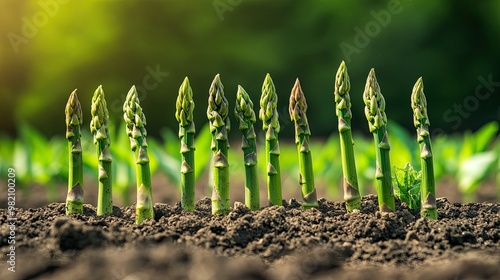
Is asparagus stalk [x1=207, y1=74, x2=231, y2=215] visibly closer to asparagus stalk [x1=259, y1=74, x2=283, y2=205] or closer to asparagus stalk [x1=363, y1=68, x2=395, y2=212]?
asparagus stalk [x1=259, y1=74, x2=283, y2=205]

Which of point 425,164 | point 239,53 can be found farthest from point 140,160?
point 239,53

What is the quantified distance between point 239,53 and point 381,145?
6062 mm

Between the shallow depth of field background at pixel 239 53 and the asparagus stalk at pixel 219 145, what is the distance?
18.6 feet

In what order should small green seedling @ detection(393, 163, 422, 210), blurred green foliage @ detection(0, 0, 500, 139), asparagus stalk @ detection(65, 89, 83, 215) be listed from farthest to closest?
1. blurred green foliage @ detection(0, 0, 500, 139)
2. small green seedling @ detection(393, 163, 422, 210)
3. asparagus stalk @ detection(65, 89, 83, 215)

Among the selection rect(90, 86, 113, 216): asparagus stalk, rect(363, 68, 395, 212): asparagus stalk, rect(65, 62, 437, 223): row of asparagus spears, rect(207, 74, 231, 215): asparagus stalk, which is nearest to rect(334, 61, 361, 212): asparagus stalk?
rect(65, 62, 437, 223): row of asparagus spears

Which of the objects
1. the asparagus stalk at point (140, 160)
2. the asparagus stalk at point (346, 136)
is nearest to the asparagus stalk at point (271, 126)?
the asparagus stalk at point (346, 136)

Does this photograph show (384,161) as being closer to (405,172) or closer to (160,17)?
(405,172)

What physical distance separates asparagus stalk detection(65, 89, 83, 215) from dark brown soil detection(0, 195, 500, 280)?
0.31 feet

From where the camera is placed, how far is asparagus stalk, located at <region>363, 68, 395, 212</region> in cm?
325

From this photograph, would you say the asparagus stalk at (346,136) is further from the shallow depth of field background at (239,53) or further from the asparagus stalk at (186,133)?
Answer: the shallow depth of field background at (239,53)

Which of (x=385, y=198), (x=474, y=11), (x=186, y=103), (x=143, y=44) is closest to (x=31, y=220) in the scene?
(x=186, y=103)

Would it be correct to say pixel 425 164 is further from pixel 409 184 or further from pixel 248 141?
pixel 248 141

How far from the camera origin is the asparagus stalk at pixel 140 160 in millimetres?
3250

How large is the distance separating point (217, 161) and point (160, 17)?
19.9ft
